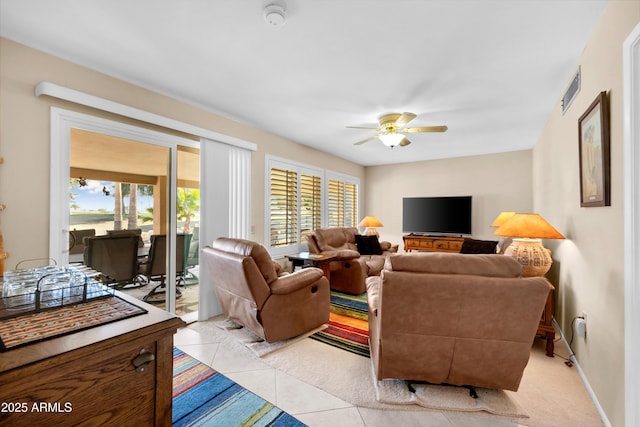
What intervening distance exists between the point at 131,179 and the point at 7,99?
1007 mm

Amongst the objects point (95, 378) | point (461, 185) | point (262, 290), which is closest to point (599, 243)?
point (262, 290)

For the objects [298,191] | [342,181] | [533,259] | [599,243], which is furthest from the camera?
[342,181]

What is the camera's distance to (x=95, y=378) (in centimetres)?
83

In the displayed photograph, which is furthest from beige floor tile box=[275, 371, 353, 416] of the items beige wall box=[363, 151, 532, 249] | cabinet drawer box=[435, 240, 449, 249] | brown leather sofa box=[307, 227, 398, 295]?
beige wall box=[363, 151, 532, 249]

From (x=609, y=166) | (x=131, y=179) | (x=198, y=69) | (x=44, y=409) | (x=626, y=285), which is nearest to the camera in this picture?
(x=44, y=409)

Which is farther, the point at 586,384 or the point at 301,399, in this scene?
the point at 586,384

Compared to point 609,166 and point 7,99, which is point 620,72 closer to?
point 609,166

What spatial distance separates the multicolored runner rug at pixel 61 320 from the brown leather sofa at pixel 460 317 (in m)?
1.38

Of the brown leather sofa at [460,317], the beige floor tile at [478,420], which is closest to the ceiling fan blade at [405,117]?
the brown leather sofa at [460,317]

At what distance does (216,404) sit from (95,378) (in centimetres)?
131

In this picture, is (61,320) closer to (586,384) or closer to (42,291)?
(42,291)

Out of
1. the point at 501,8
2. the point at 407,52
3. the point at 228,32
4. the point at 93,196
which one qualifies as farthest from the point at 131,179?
the point at 501,8

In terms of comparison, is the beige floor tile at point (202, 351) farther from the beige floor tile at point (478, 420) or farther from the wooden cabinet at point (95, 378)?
the beige floor tile at point (478, 420)

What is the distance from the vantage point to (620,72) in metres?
1.55
